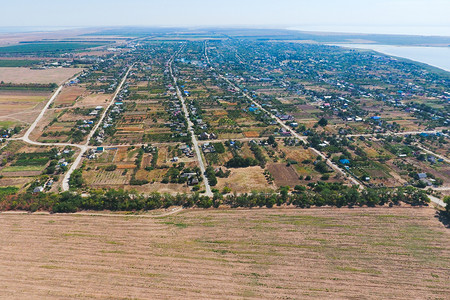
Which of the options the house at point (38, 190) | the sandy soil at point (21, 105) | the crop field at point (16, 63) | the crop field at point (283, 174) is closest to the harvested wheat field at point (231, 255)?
the house at point (38, 190)

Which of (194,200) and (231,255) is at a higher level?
(194,200)

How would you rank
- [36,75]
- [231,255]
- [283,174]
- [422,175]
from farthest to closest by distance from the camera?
[36,75] < [283,174] < [422,175] < [231,255]

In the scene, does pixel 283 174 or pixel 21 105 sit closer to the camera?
pixel 283 174

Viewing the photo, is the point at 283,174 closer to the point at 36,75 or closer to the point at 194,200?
the point at 194,200

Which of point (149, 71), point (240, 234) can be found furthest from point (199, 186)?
point (149, 71)

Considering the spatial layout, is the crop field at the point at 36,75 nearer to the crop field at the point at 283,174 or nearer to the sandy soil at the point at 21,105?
the sandy soil at the point at 21,105

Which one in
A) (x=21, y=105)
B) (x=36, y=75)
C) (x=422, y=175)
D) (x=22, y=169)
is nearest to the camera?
(x=422, y=175)

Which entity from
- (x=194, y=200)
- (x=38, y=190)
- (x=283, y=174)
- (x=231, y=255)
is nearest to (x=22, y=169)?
(x=38, y=190)
